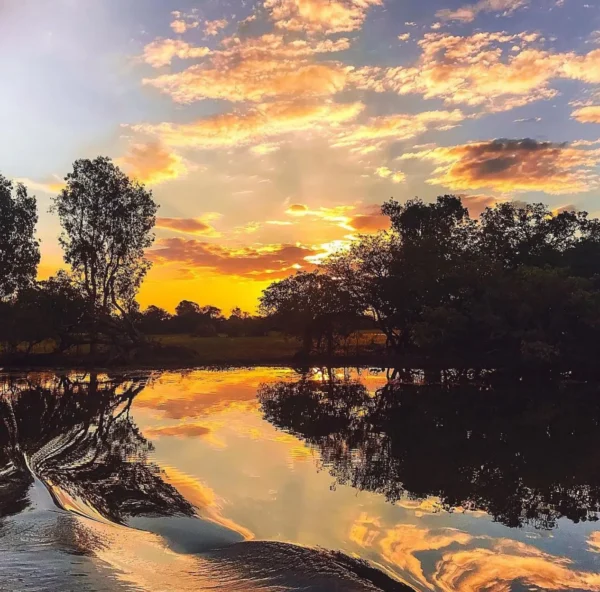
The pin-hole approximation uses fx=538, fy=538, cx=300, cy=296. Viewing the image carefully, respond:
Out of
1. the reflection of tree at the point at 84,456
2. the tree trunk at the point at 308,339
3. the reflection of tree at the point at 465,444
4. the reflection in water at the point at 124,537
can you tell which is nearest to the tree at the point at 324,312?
the tree trunk at the point at 308,339

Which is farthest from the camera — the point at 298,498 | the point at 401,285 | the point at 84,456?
the point at 401,285

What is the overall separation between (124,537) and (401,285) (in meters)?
39.1

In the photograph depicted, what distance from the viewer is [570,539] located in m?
8.05

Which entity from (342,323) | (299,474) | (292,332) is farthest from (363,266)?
(299,474)

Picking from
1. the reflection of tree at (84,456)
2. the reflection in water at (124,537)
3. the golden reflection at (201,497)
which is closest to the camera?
the reflection in water at (124,537)

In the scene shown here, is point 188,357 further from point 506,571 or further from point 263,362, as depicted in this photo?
point 506,571

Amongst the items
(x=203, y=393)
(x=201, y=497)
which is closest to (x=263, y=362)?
(x=203, y=393)

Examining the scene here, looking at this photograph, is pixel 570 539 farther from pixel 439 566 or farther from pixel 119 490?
pixel 119 490

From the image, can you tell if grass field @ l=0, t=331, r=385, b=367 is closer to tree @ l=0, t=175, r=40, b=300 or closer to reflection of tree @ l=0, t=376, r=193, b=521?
tree @ l=0, t=175, r=40, b=300

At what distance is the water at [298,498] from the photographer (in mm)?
6633

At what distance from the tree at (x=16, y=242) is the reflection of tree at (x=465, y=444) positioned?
90.6 ft

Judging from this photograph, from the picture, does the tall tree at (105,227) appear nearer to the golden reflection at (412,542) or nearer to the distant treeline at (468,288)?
the distant treeline at (468,288)

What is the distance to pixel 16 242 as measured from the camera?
42.8 metres

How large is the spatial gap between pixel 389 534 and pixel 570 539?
2.70m
